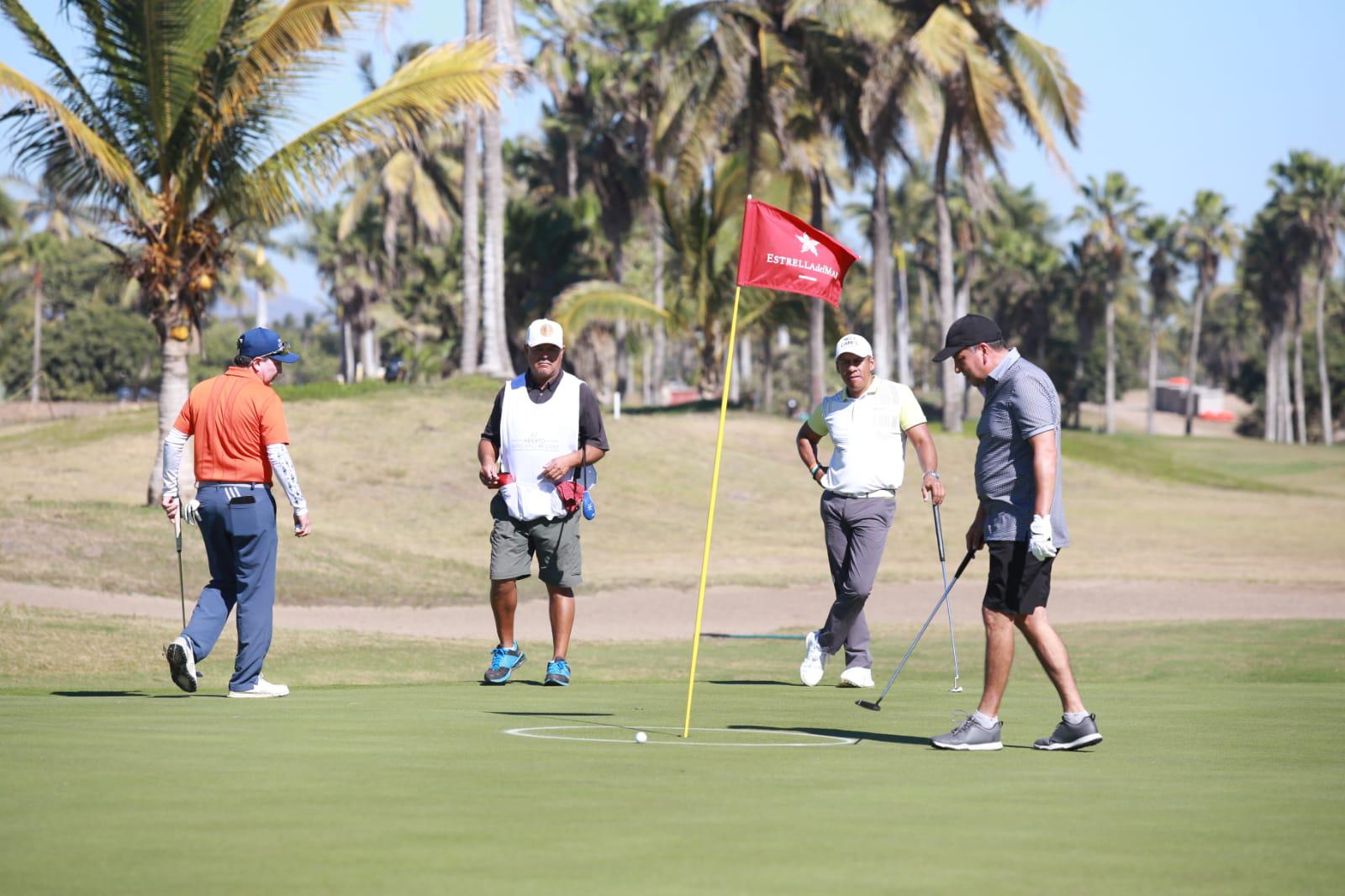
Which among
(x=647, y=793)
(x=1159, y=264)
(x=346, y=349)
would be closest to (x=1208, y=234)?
(x=1159, y=264)

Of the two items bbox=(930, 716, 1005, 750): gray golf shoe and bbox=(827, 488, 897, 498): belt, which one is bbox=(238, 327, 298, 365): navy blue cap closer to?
→ bbox=(827, 488, 897, 498): belt

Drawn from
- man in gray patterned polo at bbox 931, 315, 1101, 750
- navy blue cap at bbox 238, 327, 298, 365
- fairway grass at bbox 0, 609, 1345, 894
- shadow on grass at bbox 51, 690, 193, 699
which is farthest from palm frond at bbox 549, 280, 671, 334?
man in gray patterned polo at bbox 931, 315, 1101, 750

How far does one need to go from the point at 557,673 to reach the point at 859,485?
235cm

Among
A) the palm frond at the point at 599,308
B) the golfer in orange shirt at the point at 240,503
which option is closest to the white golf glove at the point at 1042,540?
the golfer in orange shirt at the point at 240,503

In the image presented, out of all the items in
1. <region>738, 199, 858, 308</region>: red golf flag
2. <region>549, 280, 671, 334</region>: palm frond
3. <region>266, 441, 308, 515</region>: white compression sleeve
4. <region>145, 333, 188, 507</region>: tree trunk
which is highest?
<region>549, 280, 671, 334</region>: palm frond

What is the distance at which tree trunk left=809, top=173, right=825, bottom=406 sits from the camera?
41.0 metres

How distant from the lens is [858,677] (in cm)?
1141

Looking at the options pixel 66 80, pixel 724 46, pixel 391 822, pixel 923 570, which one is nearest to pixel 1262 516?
pixel 923 570

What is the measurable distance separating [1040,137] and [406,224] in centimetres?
4648

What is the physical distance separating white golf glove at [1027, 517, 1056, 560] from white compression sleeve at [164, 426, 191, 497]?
16.8 ft

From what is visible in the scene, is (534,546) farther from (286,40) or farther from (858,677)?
(286,40)

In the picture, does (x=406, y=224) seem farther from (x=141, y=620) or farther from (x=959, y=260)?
(x=141, y=620)

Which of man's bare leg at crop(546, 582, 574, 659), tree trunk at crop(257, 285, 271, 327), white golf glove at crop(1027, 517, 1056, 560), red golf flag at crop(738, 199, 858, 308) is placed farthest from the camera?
tree trunk at crop(257, 285, 271, 327)

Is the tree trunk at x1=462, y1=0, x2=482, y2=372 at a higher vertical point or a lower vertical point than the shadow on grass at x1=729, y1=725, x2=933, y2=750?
higher
